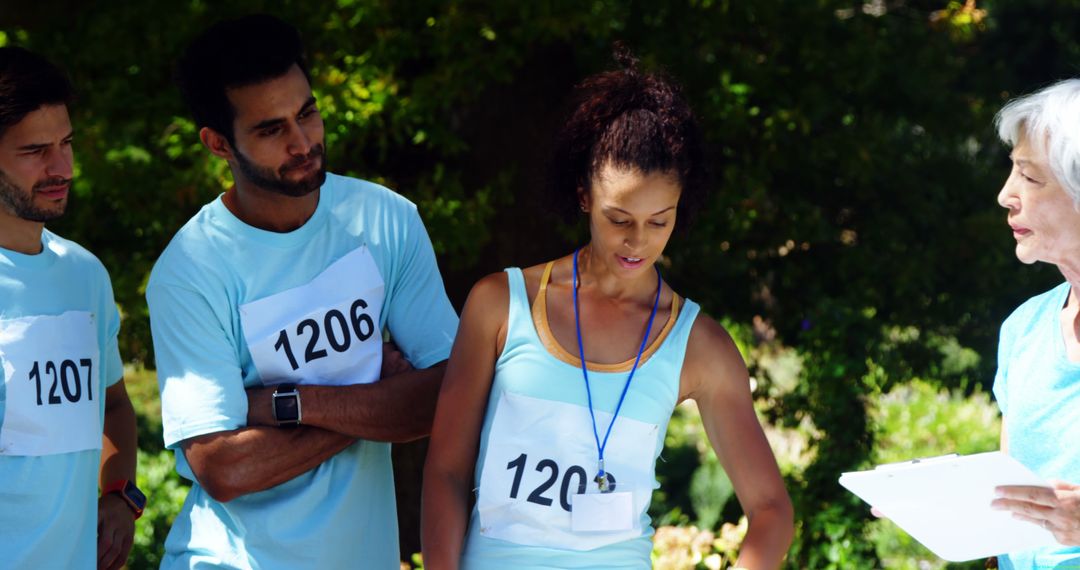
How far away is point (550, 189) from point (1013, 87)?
4.88 meters

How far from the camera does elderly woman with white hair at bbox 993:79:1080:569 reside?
8.08 ft

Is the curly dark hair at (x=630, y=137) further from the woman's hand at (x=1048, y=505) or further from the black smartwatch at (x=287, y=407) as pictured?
the woman's hand at (x=1048, y=505)

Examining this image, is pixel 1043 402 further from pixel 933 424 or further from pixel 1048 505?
pixel 933 424

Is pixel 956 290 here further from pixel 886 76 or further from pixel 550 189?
pixel 550 189

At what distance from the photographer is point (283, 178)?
108 inches

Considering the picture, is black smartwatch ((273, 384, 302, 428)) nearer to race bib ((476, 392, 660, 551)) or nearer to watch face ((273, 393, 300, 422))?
watch face ((273, 393, 300, 422))

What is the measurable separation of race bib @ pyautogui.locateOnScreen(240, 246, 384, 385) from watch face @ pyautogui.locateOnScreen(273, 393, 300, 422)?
0.08 m

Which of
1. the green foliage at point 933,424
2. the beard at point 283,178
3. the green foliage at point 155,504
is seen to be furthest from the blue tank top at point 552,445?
the green foliage at point 933,424

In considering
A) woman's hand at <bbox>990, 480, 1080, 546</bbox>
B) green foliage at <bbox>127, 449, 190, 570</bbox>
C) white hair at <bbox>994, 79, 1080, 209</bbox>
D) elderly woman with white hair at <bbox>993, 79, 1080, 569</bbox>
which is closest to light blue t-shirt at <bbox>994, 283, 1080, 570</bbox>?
elderly woman with white hair at <bbox>993, 79, 1080, 569</bbox>

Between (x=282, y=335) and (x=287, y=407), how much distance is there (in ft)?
0.51

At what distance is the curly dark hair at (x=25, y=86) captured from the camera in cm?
273

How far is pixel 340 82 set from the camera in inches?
185

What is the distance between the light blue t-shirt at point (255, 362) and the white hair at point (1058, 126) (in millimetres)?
1239

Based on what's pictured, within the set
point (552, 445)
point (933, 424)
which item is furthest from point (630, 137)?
point (933, 424)
